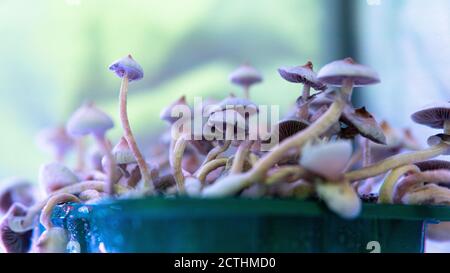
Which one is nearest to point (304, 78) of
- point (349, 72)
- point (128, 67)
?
point (349, 72)

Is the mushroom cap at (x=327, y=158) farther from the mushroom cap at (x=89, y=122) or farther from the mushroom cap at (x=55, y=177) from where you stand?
the mushroom cap at (x=55, y=177)

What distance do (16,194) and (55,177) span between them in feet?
0.65

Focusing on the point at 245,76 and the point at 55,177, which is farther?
the point at 245,76

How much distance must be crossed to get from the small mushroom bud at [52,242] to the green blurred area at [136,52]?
2.88 feet

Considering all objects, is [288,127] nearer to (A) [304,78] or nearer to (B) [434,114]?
(A) [304,78]

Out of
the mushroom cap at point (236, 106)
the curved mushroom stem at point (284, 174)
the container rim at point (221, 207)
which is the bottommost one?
the container rim at point (221, 207)

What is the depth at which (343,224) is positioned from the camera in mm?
509

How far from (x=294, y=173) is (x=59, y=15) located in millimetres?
1120

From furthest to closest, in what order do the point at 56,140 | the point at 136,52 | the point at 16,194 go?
the point at 136,52, the point at 56,140, the point at 16,194

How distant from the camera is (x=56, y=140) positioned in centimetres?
103

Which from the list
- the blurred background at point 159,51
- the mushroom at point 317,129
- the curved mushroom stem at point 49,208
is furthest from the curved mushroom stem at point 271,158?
the blurred background at point 159,51

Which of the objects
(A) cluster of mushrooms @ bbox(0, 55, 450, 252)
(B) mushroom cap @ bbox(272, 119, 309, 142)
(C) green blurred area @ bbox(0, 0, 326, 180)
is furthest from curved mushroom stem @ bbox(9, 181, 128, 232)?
(C) green blurred area @ bbox(0, 0, 326, 180)

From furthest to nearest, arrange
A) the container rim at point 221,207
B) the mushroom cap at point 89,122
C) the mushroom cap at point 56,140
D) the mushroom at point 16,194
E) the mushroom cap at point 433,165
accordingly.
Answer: the mushroom cap at point 56,140 → the mushroom at point 16,194 → the mushroom cap at point 433,165 → the mushroom cap at point 89,122 → the container rim at point 221,207

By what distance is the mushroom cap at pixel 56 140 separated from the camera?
1.02 metres
